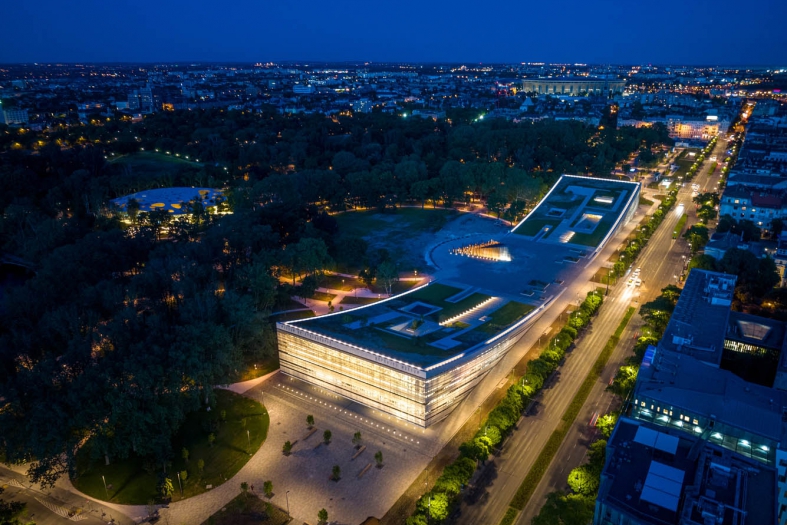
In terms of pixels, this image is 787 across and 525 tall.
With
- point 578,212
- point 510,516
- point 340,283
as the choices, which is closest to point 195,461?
point 510,516

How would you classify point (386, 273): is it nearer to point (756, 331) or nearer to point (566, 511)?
point (566, 511)

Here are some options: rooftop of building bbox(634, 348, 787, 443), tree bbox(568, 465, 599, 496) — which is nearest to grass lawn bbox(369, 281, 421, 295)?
rooftop of building bbox(634, 348, 787, 443)

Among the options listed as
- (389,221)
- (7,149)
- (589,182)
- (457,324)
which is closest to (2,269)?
(7,149)

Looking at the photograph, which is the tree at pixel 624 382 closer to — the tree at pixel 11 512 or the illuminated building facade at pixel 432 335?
the illuminated building facade at pixel 432 335

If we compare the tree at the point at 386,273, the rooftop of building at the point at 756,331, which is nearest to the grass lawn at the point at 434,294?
the tree at the point at 386,273

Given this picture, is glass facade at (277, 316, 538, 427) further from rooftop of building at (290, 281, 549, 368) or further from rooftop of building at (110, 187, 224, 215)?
rooftop of building at (110, 187, 224, 215)

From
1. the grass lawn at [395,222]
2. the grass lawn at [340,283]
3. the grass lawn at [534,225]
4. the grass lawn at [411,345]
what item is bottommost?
the grass lawn at [340,283]
